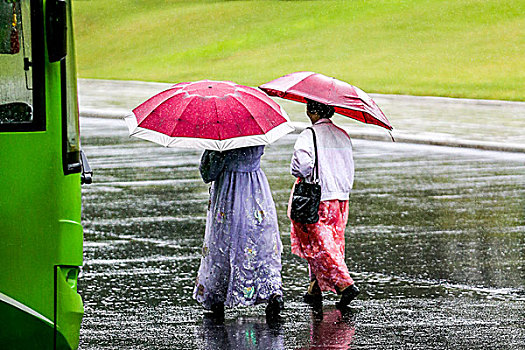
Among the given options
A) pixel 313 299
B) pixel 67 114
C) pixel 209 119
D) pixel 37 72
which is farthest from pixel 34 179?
pixel 313 299

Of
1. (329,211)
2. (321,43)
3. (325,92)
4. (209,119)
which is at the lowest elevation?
(329,211)

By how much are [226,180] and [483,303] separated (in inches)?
87.9

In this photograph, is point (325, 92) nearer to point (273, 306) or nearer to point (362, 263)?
point (273, 306)

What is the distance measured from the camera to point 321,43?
175 ft

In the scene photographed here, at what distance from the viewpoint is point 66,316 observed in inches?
232

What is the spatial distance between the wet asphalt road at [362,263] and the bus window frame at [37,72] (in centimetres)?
189

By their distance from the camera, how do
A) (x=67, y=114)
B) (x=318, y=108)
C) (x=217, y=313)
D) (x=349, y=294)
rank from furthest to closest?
(x=318, y=108), (x=349, y=294), (x=217, y=313), (x=67, y=114)

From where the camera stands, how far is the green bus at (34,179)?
5.67 meters

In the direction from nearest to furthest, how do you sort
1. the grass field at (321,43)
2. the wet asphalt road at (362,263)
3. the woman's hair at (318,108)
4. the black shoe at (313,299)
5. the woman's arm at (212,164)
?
the wet asphalt road at (362,263), the woman's arm at (212,164), the woman's hair at (318,108), the black shoe at (313,299), the grass field at (321,43)

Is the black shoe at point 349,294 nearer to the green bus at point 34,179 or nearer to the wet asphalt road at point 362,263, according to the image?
the wet asphalt road at point 362,263

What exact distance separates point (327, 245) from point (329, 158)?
2.16 ft

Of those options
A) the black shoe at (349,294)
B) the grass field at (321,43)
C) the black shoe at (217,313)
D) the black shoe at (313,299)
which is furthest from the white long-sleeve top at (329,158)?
the grass field at (321,43)

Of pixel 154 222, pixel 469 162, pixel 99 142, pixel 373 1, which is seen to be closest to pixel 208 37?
pixel 373 1

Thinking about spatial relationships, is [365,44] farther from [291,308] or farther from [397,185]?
[291,308]
